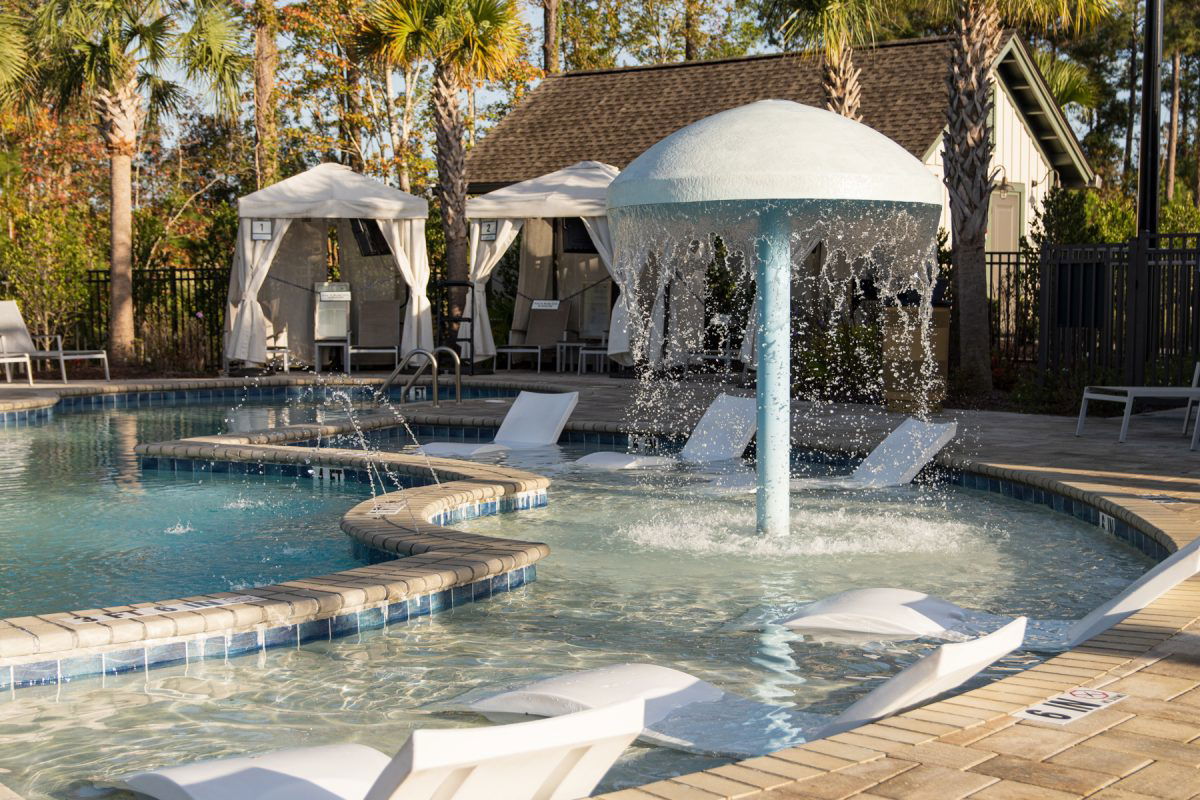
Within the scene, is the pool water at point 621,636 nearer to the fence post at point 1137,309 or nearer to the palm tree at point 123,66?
the fence post at point 1137,309

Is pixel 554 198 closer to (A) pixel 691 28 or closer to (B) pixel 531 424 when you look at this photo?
(B) pixel 531 424

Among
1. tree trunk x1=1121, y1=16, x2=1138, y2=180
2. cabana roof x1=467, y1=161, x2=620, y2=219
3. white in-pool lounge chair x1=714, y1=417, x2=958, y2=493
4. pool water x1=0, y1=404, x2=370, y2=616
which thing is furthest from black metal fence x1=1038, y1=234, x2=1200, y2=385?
tree trunk x1=1121, y1=16, x2=1138, y2=180

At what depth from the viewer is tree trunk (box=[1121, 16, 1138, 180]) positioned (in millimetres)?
38406

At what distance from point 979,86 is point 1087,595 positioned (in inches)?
351

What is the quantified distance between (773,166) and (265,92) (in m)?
25.3

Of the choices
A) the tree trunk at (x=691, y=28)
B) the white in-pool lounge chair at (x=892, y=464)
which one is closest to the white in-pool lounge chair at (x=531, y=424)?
the white in-pool lounge chair at (x=892, y=464)

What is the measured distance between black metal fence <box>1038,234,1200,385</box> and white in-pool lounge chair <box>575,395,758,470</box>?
4.36 m

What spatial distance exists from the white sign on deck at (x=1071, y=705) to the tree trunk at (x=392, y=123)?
2740cm

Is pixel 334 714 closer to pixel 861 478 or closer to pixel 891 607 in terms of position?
pixel 891 607

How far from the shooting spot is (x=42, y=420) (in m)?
14.5

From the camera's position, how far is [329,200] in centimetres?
1850

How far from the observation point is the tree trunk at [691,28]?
1459 inches

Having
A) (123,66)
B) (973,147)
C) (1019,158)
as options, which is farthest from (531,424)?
(1019,158)

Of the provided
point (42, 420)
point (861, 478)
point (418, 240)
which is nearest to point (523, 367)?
point (418, 240)
